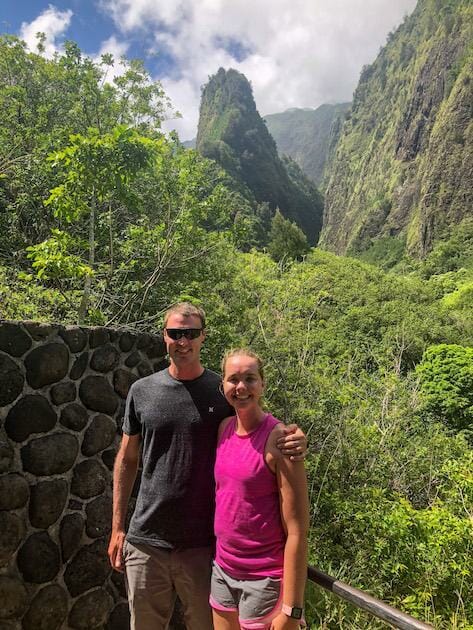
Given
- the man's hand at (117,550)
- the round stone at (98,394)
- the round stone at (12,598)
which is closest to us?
the man's hand at (117,550)

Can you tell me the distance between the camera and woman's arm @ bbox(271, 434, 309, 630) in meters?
1.53

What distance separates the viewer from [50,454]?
2766mm

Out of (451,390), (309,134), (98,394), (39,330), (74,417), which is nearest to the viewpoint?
(39,330)

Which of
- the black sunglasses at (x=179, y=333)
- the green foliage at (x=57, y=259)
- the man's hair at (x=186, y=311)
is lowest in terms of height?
the black sunglasses at (x=179, y=333)

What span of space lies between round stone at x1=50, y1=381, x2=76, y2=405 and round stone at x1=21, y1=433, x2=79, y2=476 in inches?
7.8

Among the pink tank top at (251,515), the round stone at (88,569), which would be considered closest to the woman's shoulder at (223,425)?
the pink tank top at (251,515)

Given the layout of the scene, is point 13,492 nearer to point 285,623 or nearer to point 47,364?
point 47,364

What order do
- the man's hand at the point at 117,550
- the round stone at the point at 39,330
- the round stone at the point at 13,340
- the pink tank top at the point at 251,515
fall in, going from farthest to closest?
the round stone at the point at 39,330 < the round stone at the point at 13,340 < the man's hand at the point at 117,550 < the pink tank top at the point at 251,515

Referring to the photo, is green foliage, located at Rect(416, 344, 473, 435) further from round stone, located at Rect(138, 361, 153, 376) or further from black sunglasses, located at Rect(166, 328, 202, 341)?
black sunglasses, located at Rect(166, 328, 202, 341)

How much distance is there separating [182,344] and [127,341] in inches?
51.8

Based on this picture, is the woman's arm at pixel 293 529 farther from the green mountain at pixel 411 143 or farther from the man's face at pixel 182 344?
the green mountain at pixel 411 143

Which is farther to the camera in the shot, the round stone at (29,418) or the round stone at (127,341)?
the round stone at (127,341)

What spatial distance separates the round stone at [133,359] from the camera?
3215 millimetres

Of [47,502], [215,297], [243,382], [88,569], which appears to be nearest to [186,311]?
[243,382]
